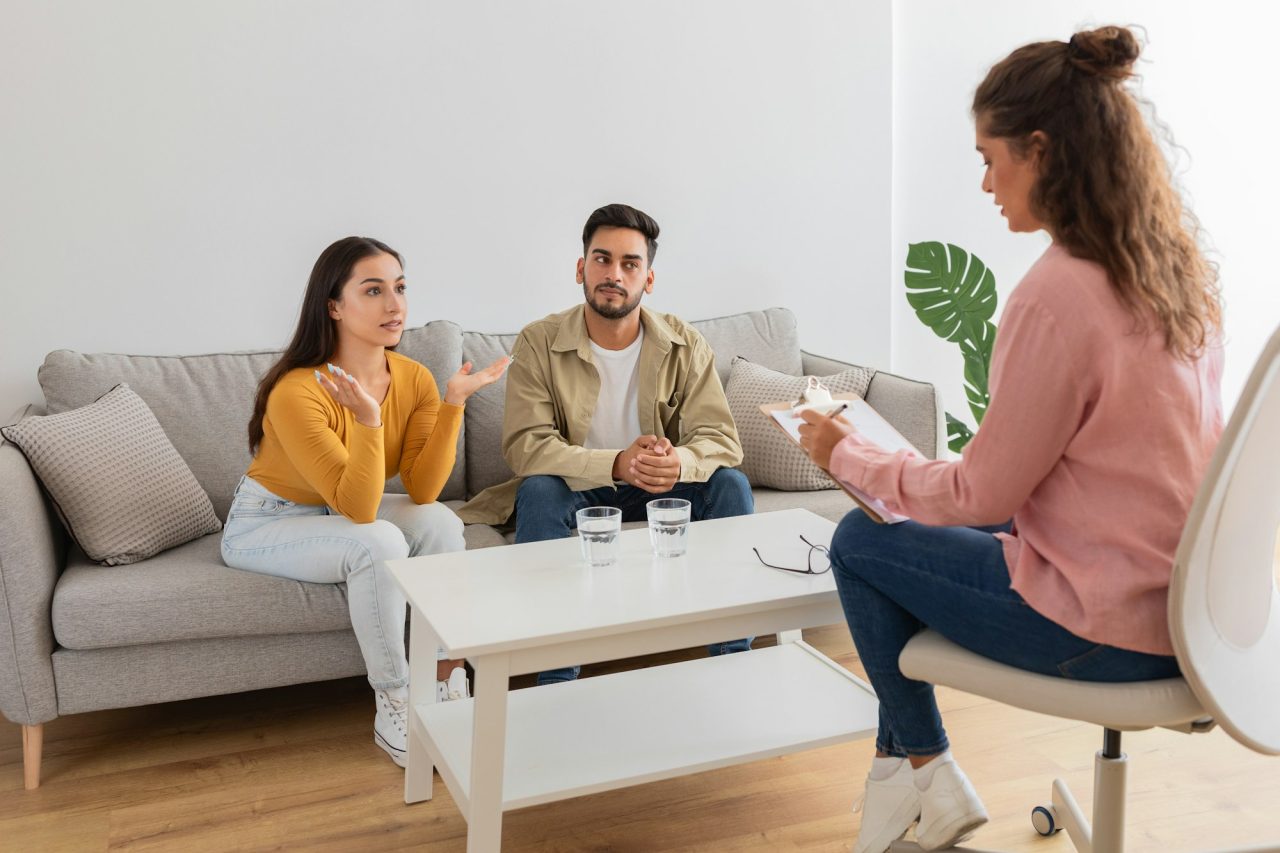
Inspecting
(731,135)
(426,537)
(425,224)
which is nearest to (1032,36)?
(731,135)

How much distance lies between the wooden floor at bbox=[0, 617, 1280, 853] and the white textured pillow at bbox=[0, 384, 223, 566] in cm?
42

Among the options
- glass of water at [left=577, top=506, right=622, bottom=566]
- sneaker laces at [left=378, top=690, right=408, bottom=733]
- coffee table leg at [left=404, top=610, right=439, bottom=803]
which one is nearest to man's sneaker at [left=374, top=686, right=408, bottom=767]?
sneaker laces at [left=378, top=690, right=408, bottom=733]

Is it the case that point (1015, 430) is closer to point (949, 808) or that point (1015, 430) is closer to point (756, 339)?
point (949, 808)

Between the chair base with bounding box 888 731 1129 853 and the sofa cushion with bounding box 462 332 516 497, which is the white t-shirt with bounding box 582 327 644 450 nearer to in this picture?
the sofa cushion with bounding box 462 332 516 497

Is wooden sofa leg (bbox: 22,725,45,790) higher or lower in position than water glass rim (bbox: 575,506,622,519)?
lower

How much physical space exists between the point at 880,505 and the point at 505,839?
91cm

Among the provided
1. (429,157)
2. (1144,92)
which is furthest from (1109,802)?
(1144,92)

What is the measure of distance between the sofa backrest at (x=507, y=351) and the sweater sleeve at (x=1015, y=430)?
1608 mm

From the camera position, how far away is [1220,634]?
1463 millimetres

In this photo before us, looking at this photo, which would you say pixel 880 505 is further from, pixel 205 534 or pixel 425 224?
pixel 425 224

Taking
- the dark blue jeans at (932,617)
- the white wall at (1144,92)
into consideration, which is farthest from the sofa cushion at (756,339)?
the dark blue jeans at (932,617)

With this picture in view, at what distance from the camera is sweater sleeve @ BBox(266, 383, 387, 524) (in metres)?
2.38

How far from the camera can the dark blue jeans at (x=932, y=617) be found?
1.53 metres

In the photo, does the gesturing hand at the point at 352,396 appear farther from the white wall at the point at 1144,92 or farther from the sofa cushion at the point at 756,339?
the white wall at the point at 1144,92
